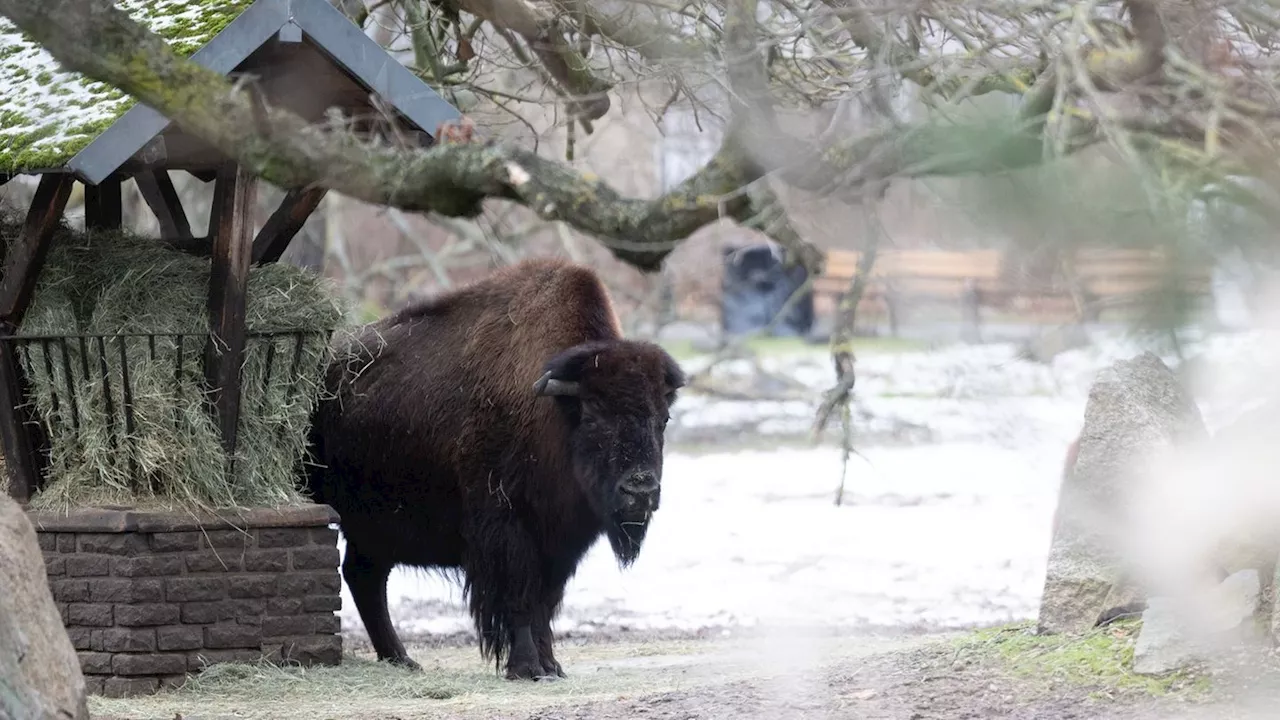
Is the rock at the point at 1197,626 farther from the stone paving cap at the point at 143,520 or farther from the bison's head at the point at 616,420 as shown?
the stone paving cap at the point at 143,520

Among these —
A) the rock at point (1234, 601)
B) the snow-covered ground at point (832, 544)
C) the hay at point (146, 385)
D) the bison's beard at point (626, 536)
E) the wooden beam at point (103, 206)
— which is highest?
the wooden beam at point (103, 206)

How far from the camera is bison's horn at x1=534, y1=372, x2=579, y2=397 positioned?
8414mm

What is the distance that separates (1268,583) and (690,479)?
39.3 ft

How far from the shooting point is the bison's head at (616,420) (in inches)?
324

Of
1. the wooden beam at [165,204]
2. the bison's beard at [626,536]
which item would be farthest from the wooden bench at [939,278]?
the wooden beam at [165,204]

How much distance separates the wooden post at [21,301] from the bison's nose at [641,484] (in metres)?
2.99

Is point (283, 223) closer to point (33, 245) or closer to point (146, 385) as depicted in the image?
point (146, 385)

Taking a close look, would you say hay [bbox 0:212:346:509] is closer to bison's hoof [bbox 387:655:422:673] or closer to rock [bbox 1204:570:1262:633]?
bison's hoof [bbox 387:655:422:673]

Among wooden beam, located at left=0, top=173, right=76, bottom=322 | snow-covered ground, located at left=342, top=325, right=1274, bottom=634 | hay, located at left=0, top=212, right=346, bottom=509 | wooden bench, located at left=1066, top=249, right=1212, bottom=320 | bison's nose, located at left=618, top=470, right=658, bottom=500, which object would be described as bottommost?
snow-covered ground, located at left=342, top=325, right=1274, bottom=634

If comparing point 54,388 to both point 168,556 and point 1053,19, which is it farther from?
point 1053,19

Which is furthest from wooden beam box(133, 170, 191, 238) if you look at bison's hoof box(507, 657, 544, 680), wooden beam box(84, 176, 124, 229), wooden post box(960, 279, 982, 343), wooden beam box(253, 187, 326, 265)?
wooden post box(960, 279, 982, 343)

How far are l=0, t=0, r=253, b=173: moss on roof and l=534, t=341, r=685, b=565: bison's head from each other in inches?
96.3

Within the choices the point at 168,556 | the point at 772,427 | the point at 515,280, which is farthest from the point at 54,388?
the point at 772,427

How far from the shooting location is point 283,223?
8.80 meters
